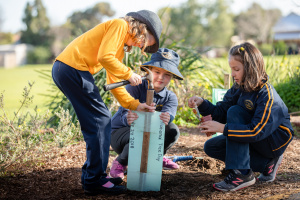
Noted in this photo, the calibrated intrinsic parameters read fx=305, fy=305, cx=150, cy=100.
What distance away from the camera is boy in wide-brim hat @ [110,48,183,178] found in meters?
2.67

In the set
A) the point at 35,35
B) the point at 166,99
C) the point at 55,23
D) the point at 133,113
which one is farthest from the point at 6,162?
the point at 55,23

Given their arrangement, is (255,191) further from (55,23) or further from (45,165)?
(55,23)

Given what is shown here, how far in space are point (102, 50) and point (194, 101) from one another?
38.5 inches

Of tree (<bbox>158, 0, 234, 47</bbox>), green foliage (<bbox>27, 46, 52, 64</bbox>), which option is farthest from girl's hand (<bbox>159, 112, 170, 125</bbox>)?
tree (<bbox>158, 0, 234, 47</bbox>)

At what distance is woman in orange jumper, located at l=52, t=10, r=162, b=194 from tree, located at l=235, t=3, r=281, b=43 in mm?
65716

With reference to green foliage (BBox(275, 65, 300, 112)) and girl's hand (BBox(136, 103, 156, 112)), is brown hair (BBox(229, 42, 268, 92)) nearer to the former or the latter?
girl's hand (BBox(136, 103, 156, 112))

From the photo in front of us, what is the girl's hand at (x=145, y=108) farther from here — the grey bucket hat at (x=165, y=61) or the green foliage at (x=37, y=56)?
the green foliage at (x=37, y=56)

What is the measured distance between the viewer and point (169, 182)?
8.30 feet

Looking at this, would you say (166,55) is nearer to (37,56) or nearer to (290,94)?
(290,94)

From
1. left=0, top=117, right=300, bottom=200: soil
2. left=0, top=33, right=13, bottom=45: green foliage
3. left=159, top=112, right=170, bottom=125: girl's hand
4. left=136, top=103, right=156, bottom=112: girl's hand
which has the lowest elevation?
left=0, top=117, right=300, bottom=200: soil

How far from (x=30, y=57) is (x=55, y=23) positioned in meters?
15.3

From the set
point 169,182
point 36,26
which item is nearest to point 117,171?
point 169,182

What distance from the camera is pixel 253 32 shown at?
6550cm

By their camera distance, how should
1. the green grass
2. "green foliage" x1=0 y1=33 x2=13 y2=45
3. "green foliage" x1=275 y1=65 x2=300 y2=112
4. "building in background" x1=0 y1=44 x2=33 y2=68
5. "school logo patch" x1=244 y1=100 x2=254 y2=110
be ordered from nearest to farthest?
"school logo patch" x1=244 y1=100 x2=254 y2=110
"green foliage" x1=275 y1=65 x2=300 y2=112
the green grass
"building in background" x1=0 y1=44 x2=33 y2=68
"green foliage" x1=0 y1=33 x2=13 y2=45
